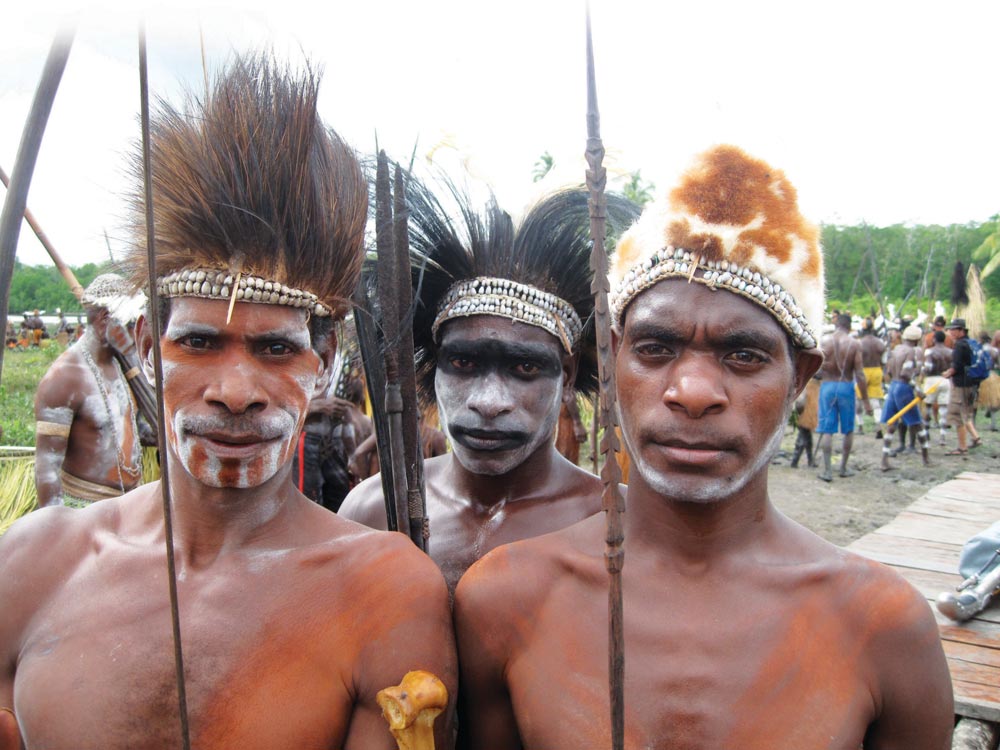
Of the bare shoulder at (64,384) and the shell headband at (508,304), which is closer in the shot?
the shell headband at (508,304)

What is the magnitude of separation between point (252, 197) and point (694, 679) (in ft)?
5.02

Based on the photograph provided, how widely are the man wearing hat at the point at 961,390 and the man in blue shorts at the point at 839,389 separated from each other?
2.73 m

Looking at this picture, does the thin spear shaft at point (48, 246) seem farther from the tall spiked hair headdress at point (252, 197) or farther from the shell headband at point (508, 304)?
the shell headband at point (508, 304)

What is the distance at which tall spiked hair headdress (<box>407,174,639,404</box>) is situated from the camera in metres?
2.80

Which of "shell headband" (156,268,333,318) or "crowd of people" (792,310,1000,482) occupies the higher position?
"shell headband" (156,268,333,318)

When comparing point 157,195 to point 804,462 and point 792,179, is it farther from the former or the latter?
point 804,462

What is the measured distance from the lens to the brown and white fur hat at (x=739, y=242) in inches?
72.6

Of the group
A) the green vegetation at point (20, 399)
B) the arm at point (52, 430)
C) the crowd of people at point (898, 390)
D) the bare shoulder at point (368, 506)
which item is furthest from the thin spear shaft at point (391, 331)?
the crowd of people at point (898, 390)

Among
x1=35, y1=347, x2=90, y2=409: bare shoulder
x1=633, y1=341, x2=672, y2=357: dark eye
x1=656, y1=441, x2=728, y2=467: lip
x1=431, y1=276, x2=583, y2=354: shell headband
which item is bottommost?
x1=35, y1=347, x2=90, y2=409: bare shoulder

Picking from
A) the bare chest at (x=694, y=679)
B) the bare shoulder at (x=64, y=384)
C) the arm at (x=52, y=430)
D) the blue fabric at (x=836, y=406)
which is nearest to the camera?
the bare chest at (x=694, y=679)

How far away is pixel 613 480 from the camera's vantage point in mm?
1259

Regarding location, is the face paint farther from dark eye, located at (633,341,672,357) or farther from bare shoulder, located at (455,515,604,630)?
dark eye, located at (633,341,672,357)

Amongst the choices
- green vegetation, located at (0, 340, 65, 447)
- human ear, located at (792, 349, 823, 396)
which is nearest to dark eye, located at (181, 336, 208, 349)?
human ear, located at (792, 349, 823, 396)

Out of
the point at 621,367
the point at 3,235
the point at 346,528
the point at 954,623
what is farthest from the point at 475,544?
the point at 954,623
